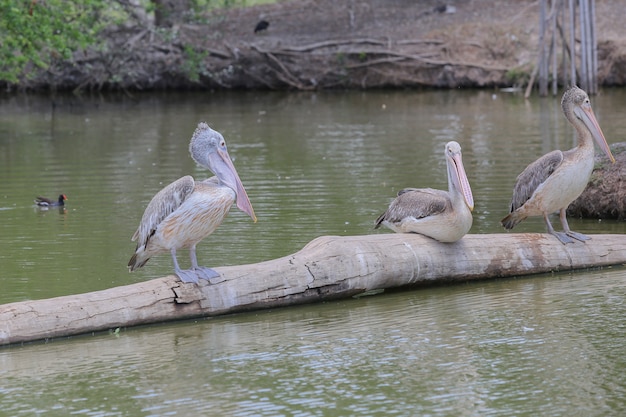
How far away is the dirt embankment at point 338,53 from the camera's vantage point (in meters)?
26.6

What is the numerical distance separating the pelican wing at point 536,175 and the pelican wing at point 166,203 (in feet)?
9.90

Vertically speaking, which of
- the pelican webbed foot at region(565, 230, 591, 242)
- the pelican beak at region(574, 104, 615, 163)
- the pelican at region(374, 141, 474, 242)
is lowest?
the pelican webbed foot at region(565, 230, 591, 242)

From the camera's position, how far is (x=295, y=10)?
3069 cm

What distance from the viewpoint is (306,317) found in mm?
7852

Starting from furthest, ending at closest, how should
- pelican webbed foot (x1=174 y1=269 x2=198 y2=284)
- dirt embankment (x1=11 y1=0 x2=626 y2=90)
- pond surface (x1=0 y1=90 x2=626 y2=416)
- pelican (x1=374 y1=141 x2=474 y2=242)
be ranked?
dirt embankment (x1=11 y1=0 x2=626 y2=90)
pelican (x1=374 y1=141 x2=474 y2=242)
pelican webbed foot (x1=174 y1=269 x2=198 y2=284)
pond surface (x1=0 y1=90 x2=626 y2=416)

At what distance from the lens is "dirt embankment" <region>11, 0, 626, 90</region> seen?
26625 millimetres

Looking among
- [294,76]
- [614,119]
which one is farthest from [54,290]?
[294,76]

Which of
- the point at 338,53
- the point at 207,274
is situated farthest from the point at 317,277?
the point at 338,53

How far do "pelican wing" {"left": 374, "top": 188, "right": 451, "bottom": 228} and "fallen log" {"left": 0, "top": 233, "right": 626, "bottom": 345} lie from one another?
234mm

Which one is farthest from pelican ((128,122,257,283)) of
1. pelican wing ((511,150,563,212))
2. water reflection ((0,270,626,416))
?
pelican wing ((511,150,563,212))

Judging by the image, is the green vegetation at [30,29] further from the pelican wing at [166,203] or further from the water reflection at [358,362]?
the water reflection at [358,362]

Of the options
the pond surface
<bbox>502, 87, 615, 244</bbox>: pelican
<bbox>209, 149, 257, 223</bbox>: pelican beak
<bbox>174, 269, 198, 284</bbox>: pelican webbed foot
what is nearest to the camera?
the pond surface

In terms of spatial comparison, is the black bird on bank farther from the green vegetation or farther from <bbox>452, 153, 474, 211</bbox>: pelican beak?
<bbox>452, 153, 474, 211</bbox>: pelican beak

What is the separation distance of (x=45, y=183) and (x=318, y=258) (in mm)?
7322
